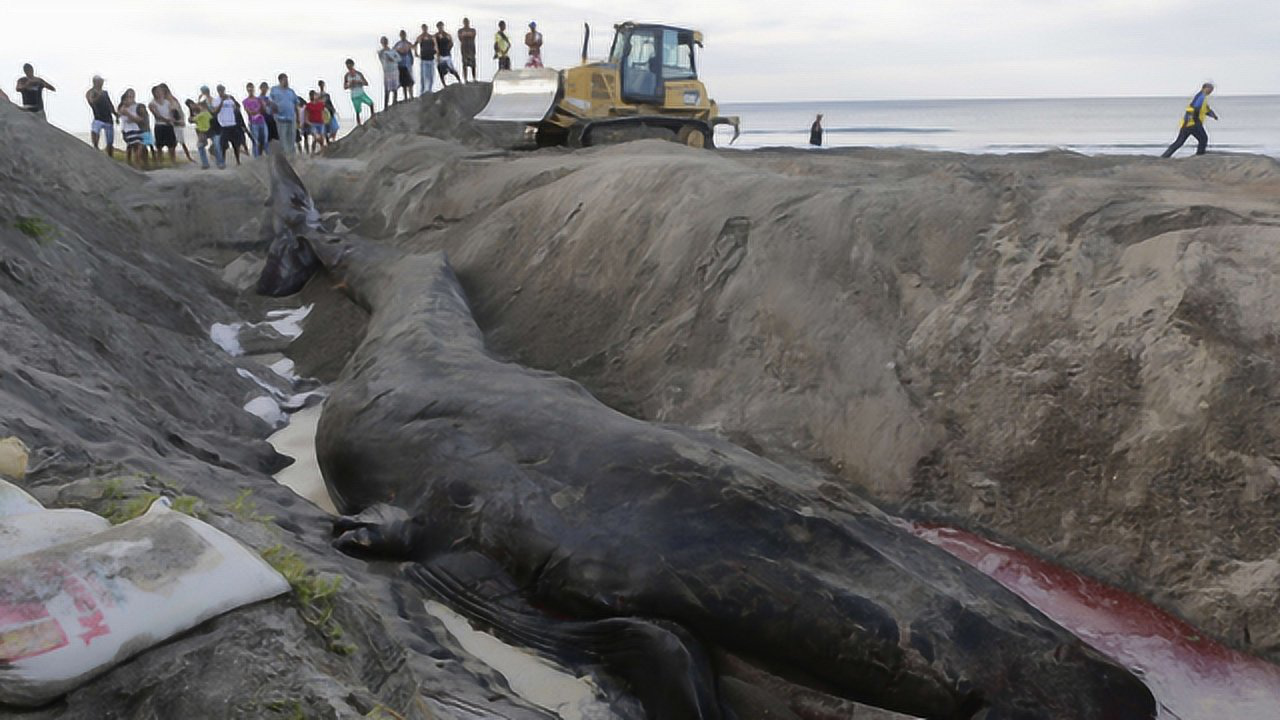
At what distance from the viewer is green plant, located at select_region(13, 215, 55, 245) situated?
7254mm

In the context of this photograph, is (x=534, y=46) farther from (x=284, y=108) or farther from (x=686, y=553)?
(x=686, y=553)

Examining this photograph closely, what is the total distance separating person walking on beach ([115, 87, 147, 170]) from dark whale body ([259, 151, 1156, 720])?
46.4 ft

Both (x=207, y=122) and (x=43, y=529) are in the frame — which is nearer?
(x=43, y=529)

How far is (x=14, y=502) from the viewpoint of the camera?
8.38 ft

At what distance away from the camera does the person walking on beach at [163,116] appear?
16953 millimetres

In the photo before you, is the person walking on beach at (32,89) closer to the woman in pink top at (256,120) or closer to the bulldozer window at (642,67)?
the woman in pink top at (256,120)

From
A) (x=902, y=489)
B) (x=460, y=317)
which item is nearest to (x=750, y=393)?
(x=902, y=489)

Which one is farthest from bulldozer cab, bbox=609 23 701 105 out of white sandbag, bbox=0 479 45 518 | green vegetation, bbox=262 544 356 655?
white sandbag, bbox=0 479 45 518

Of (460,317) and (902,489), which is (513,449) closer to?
(902,489)

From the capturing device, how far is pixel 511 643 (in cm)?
411

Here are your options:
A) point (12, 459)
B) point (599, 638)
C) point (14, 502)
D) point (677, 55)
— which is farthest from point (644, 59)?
point (14, 502)

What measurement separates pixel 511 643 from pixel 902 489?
2500mm

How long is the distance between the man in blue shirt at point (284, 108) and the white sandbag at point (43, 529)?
1602 cm

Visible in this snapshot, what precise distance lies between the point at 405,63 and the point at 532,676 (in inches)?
748
